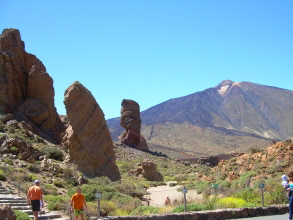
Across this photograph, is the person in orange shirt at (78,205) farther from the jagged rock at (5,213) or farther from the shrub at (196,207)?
the shrub at (196,207)

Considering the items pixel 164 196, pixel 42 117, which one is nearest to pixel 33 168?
pixel 164 196

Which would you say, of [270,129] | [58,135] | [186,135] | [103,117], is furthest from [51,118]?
[270,129]

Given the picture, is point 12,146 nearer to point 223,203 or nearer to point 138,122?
point 223,203

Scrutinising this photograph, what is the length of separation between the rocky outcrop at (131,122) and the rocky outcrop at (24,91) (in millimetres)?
25866

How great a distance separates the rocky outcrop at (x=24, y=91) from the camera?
37469 millimetres

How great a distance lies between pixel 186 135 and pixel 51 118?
102 m

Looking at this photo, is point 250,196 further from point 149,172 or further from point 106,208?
point 149,172

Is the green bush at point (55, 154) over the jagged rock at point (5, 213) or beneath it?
over

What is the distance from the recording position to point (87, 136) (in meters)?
25.9

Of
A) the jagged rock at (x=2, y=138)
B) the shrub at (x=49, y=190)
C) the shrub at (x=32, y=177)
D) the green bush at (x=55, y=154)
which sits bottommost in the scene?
the shrub at (x=49, y=190)

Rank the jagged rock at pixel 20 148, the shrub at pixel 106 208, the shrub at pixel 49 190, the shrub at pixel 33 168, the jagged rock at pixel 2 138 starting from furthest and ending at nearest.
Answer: the jagged rock at pixel 2 138 → the jagged rock at pixel 20 148 → the shrub at pixel 33 168 → the shrub at pixel 49 190 → the shrub at pixel 106 208

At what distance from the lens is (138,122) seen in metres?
67.9

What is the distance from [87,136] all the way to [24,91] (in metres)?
16.7

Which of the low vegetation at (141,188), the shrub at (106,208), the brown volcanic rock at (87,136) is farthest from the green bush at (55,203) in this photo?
the brown volcanic rock at (87,136)
